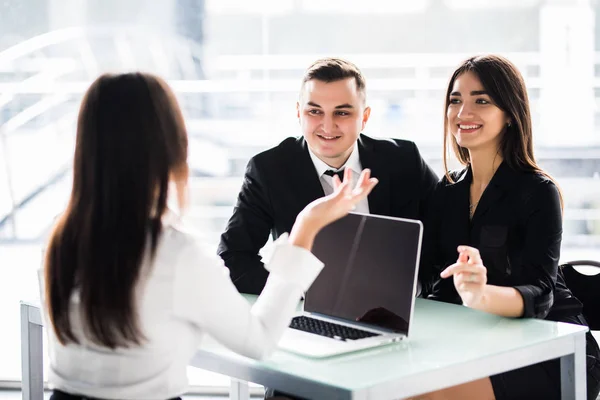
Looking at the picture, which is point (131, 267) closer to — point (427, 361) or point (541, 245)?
point (427, 361)

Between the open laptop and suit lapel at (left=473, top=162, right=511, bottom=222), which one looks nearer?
the open laptop

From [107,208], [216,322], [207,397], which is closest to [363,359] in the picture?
[216,322]

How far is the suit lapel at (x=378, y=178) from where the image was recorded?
2.54 m

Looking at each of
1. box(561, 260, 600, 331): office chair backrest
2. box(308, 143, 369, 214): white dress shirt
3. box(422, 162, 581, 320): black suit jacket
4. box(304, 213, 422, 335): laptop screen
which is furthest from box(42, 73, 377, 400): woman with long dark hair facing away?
box(561, 260, 600, 331): office chair backrest

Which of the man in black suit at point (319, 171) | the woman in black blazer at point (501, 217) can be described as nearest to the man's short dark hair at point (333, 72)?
the man in black suit at point (319, 171)

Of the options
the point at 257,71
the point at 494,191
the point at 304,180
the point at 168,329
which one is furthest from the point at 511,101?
the point at 257,71

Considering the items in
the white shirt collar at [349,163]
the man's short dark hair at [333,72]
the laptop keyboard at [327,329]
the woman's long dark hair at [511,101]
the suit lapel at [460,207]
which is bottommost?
the laptop keyboard at [327,329]

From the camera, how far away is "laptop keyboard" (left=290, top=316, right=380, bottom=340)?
188 centimetres

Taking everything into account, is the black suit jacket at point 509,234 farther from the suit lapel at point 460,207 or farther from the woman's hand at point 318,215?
the woman's hand at point 318,215

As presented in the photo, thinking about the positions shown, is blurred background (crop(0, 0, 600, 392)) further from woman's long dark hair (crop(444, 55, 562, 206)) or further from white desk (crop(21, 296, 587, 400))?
white desk (crop(21, 296, 587, 400))

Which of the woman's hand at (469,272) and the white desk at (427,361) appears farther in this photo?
the woman's hand at (469,272)

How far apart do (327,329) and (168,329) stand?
479 mm

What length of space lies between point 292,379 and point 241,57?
7.05 ft

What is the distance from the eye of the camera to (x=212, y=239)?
3736 mm
